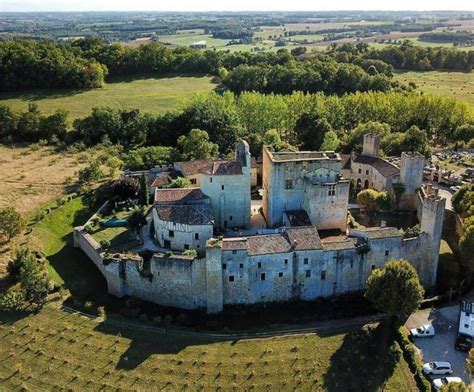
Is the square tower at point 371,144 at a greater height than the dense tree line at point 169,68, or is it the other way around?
the dense tree line at point 169,68

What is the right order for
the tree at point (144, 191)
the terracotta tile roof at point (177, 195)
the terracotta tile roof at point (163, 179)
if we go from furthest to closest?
1. the terracotta tile roof at point (163, 179)
2. the tree at point (144, 191)
3. the terracotta tile roof at point (177, 195)

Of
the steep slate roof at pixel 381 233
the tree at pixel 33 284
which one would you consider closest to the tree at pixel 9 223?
the tree at pixel 33 284

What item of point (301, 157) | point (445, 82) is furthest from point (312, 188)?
point (445, 82)

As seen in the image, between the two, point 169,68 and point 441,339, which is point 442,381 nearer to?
point 441,339

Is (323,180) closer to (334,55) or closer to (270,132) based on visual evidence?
(270,132)

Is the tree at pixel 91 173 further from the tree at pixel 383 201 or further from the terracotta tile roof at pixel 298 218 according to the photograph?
the tree at pixel 383 201

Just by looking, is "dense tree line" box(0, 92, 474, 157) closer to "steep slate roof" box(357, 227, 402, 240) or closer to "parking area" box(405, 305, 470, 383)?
"steep slate roof" box(357, 227, 402, 240)
